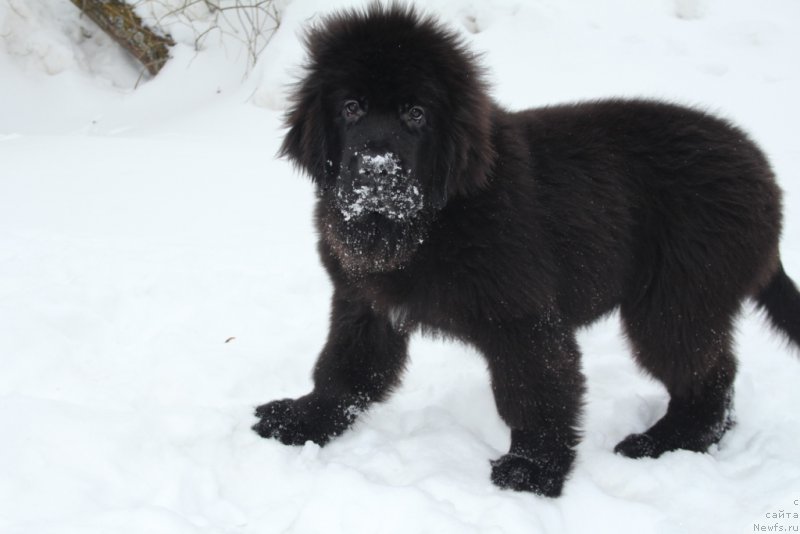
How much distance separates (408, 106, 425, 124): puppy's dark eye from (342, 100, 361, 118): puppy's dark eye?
0.66 ft

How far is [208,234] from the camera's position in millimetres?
5746

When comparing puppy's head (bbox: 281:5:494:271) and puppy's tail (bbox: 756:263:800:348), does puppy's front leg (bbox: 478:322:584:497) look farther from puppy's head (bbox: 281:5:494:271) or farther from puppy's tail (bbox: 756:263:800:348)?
puppy's tail (bbox: 756:263:800:348)

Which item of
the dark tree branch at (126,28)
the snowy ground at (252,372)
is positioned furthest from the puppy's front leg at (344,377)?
the dark tree branch at (126,28)

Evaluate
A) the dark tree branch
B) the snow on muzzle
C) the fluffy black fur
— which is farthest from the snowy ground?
the dark tree branch

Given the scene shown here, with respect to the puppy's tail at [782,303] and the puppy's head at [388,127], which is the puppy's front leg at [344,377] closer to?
the puppy's head at [388,127]

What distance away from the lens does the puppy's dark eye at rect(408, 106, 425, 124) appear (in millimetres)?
2816

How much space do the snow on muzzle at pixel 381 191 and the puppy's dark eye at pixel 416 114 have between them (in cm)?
21

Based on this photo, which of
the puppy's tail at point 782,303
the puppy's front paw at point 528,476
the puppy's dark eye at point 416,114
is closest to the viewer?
the puppy's dark eye at point 416,114

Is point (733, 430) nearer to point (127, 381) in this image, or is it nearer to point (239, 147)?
point (127, 381)

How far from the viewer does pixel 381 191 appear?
273 centimetres

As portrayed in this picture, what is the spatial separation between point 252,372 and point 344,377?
67 centimetres

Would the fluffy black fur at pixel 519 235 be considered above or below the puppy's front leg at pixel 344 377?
above

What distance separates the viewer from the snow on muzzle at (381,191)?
2682 millimetres

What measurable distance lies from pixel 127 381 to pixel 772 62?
7.70m
